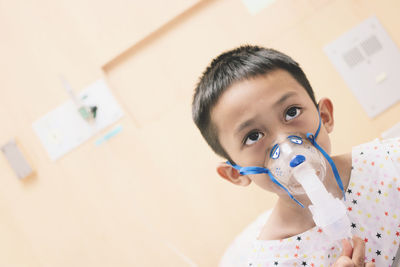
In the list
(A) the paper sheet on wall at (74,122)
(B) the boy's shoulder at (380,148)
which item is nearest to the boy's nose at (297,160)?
(B) the boy's shoulder at (380,148)

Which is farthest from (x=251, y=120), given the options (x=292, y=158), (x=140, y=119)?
(x=140, y=119)

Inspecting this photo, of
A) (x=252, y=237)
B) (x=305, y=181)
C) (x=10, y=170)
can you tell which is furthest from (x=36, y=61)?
(x=305, y=181)

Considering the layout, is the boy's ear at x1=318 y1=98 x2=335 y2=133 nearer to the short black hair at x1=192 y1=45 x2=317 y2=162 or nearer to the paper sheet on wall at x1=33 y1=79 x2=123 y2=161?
the short black hair at x1=192 y1=45 x2=317 y2=162

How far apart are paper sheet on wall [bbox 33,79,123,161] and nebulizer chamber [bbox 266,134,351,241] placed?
2.88 feet

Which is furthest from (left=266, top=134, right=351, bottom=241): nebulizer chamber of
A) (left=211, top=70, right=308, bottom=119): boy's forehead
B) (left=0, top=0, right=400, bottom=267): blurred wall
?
(left=0, top=0, right=400, bottom=267): blurred wall

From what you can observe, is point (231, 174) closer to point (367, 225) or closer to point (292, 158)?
point (292, 158)

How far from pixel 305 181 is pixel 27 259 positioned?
1.35 metres

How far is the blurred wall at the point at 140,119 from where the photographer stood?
1.56m

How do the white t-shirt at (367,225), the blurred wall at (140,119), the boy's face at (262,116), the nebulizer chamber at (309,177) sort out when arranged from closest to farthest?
the nebulizer chamber at (309,177)
the boy's face at (262,116)
the white t-shirt at (367,225)
the blurred wall at (140,119)

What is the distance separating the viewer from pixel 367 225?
3.55 ft

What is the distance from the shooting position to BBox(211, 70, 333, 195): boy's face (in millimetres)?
952

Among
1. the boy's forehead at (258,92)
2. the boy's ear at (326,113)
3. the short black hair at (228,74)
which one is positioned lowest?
the boy's ear at (326,113)

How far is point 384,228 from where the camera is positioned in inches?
42.3

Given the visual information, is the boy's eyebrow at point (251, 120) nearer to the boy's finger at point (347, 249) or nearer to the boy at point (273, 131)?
the boy at point (273, 131)
